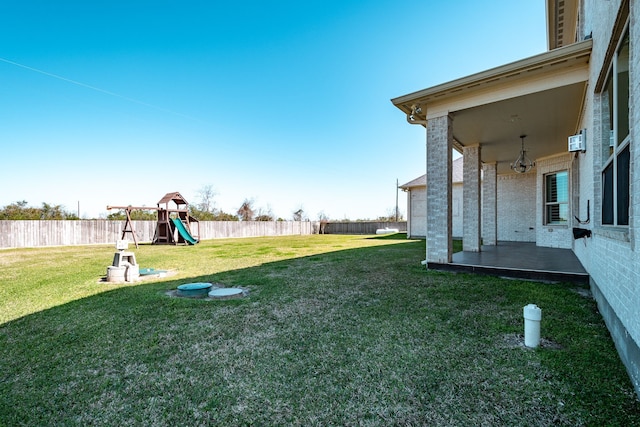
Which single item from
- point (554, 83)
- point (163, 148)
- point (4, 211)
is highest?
point (163, 148)

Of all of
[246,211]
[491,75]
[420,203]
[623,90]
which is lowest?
[246,211]

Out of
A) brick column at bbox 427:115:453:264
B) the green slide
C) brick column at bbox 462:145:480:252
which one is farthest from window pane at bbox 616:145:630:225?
the green slide

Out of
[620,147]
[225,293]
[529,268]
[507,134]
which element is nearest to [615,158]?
[620,147]

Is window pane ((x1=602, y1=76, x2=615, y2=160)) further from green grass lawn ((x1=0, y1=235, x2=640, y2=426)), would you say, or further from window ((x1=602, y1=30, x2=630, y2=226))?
green grass lawn ((x1=0, y1=235, x2=640, y2=426))

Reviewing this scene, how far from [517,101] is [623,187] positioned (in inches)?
137

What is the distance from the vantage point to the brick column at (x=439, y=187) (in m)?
6.21

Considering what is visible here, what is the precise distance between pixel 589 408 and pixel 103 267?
922 centimetres

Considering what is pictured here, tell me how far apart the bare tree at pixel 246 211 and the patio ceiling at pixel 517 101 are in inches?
913

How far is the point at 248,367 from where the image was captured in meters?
2.50

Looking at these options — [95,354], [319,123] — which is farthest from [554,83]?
[319,123]

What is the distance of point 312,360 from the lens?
8.52 feet

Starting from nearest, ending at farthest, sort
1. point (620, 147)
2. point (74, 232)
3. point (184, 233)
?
1. point (620, 147)
2. point (184, 233)
3. point (74, 232)

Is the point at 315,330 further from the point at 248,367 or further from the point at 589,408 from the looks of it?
the point at 589,408

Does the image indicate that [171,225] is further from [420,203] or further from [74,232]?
[420,203]
